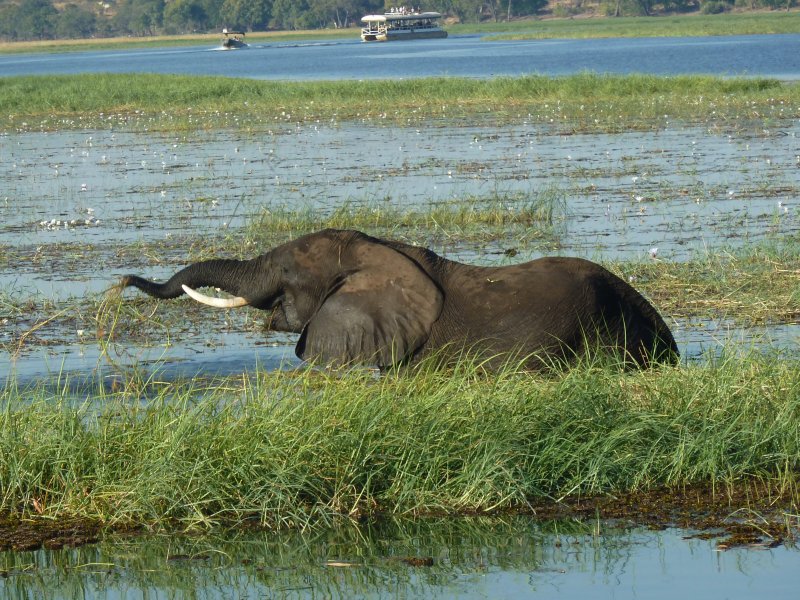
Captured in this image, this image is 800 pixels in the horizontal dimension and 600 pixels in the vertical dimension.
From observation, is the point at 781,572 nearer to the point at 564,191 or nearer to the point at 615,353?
the point at 615,353

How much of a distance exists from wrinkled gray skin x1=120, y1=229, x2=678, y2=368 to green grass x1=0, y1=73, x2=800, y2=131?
17.0m

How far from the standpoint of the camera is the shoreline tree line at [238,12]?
137 meters

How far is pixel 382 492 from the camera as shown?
603 cm

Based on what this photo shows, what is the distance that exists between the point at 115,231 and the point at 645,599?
10818 mm

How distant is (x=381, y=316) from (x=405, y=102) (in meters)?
25.5

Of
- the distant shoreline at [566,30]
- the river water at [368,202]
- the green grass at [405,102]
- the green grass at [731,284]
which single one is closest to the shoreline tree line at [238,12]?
the distant shoreline at [566,30]

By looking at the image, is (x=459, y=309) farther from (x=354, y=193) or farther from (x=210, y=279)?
(x=354, y=193)

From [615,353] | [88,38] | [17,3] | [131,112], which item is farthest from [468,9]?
[615,353]

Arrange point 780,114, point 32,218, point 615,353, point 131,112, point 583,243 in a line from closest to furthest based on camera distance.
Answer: point 615,353 → point 583,243 → point 32,218 → point 780,114 → point 131,112

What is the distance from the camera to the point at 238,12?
157000mm

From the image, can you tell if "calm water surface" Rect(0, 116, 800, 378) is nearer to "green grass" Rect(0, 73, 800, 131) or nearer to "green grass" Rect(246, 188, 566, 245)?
"green grass" Rect(246, 188, 566, 245)

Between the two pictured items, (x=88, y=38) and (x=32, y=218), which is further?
(x=88, y=38)

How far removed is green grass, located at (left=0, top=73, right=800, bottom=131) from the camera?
27594 millimetres

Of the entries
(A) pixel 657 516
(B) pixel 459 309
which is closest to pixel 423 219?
(B) pixel 459 309
